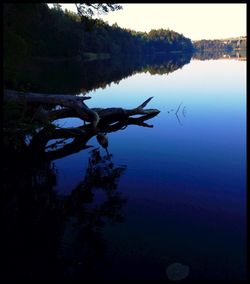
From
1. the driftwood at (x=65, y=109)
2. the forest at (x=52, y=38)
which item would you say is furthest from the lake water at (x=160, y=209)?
the forest at (x=52, y=38)

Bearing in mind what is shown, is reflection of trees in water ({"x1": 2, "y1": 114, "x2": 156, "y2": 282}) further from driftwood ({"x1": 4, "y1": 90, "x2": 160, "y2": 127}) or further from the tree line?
the tree line

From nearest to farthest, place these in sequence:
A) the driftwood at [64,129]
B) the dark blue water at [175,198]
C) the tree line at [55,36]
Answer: the dark blue water at [175,198] < the tree line at [55,36] < the driftwood at [64,129]

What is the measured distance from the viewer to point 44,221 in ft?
27.0

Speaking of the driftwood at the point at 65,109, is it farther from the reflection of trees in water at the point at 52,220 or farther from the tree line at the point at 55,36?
the reflection of trees in water at the point at 52,220

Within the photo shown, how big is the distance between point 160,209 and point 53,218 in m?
2.63

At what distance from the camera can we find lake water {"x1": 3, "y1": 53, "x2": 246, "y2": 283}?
6.45 metres

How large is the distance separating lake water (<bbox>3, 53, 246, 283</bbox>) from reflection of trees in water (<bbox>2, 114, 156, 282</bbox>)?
0.13ft

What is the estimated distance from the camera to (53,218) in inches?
330

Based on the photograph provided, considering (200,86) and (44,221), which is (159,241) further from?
(200,86)

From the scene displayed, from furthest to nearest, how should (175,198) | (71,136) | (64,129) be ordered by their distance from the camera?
(64,129)
(71,136)
(175,198)

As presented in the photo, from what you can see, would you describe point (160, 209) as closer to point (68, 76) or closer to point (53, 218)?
point (53, 218)

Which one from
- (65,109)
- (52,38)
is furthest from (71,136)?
(52,38)

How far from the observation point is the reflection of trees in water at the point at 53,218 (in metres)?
6.41

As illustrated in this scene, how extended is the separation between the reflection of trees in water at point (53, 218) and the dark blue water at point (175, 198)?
20 cm
